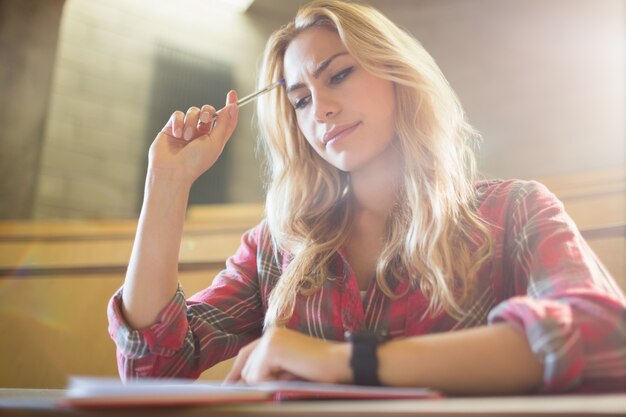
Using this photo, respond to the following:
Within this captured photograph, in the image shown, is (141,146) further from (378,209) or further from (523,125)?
(378,209)

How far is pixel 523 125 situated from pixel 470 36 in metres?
0.59

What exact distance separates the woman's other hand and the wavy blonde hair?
0.82 ft

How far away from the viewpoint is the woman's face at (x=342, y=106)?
1011 millimetres

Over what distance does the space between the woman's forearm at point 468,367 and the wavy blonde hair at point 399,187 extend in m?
0.23

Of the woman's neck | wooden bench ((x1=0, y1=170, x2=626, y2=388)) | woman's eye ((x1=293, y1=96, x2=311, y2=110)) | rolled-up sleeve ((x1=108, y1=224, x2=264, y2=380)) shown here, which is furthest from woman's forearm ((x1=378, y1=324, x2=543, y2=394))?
wooden bench ((x1=0, y1=170, x2=626, y2=388))

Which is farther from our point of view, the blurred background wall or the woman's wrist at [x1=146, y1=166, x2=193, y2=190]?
the blurred background wall

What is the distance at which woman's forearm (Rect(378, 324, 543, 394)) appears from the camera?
0.56 metres

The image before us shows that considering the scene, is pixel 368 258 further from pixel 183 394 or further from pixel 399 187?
pixel 183 394

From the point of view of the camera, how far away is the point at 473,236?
2.89ft

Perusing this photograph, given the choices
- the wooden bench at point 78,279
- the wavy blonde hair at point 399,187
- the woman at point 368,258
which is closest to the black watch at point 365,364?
the woman at point 368,258

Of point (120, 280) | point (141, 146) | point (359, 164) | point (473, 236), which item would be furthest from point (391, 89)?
point (141, 146)

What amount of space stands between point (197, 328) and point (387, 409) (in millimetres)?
611

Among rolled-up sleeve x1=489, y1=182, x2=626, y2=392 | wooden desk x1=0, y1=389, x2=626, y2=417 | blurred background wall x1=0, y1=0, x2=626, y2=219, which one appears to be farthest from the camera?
blurred background wall x1=0, y1=0, x2=626, y2=219

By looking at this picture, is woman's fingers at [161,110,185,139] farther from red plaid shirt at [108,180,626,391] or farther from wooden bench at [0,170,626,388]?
wooden bench at [0,170,626,388]
